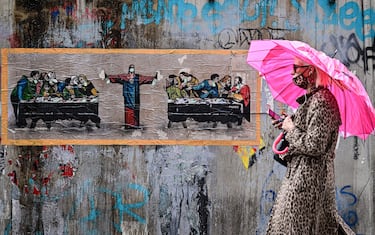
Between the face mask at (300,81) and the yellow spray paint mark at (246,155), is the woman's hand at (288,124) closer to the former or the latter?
the face mask at (300,81)

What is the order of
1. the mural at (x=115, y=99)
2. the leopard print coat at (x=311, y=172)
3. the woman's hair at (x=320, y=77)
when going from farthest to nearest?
1. the mural at (x=115, y=99)
2. the woman's hair at (x=320, y=77)
3. the leopard print coat at (x=311, y=172)

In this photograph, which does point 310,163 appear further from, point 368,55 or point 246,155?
point 368,55

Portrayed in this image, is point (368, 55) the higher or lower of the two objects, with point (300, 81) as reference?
higher

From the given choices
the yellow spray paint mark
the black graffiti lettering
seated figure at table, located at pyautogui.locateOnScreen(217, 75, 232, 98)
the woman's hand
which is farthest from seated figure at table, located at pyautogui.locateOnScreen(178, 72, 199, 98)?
the woman's hand

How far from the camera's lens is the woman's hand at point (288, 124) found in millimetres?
5297

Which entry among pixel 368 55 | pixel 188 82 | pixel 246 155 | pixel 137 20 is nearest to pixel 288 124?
pixel 246 155

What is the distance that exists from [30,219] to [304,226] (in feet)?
10.6

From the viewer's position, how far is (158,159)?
739 centimetres

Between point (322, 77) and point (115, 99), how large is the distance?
2684mm

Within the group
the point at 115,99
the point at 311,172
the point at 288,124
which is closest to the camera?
the point at 311,172

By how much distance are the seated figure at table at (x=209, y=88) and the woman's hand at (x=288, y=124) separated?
6.73 feet

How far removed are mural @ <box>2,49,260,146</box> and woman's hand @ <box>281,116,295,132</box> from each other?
2.00 meters

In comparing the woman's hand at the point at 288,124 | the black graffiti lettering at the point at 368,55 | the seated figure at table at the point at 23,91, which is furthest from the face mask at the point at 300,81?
the seated figure at table at the point at 23,91

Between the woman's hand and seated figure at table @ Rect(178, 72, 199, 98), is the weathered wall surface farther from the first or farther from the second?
the woman's hand
